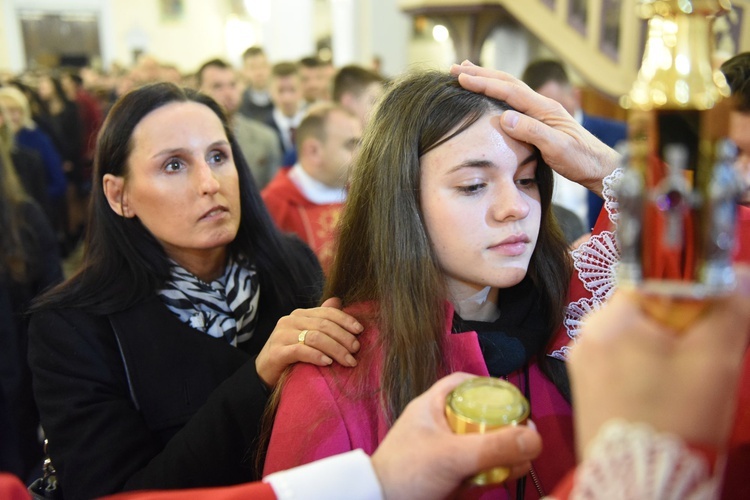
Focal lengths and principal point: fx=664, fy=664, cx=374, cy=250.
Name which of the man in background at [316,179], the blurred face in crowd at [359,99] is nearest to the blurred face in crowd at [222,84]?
the blurred face in crowd at [359,99]

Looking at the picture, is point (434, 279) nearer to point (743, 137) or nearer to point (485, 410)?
point (485, 410)

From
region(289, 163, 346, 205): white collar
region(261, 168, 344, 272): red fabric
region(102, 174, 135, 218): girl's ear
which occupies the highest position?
region(102, 174, 135, 218): girl's ear

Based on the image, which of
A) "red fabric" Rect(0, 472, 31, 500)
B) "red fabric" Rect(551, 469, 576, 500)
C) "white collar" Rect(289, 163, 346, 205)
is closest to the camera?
"red fabric" Rect(551, 469, 576, 500)

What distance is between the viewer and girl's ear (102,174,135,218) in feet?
6.71

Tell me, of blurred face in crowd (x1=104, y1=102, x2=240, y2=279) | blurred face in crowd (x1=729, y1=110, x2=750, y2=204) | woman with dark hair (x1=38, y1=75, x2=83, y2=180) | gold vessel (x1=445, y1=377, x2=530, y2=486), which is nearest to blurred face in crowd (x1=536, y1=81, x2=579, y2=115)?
blurred face in crowd (x1=729, y1=110, x2=750, y2=204)

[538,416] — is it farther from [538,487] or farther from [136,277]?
[136,277]

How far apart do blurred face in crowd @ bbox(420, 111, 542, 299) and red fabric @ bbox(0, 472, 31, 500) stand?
0.87 m

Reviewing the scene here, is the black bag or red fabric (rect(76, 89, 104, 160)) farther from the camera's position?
red fabric (rect(76, 89, 104, 160))

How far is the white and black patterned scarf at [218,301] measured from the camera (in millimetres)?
1960

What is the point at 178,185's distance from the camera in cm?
198

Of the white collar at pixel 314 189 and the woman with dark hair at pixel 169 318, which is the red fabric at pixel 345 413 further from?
the white collar at pixel 314 189

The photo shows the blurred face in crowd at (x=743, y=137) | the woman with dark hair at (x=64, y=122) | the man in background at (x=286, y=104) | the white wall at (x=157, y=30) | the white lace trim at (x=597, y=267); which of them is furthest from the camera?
the white wall at (x=157, y=30)

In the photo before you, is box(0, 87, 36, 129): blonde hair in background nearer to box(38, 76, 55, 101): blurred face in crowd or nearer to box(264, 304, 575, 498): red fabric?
box(38, 76, 55, 101): blurred face in crowd

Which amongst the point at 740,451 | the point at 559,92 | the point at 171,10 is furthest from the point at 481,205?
the point at 171,10
